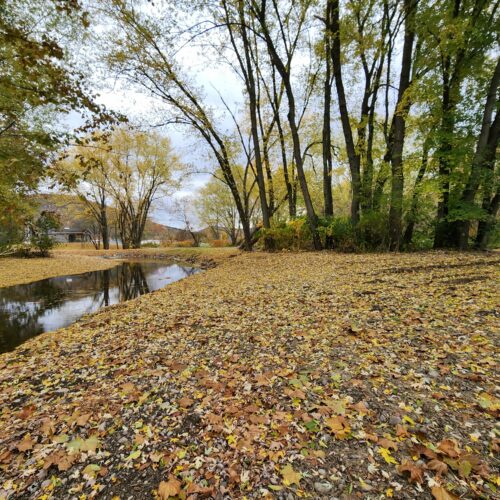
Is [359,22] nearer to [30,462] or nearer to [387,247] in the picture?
[387,247]

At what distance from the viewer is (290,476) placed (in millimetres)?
1646

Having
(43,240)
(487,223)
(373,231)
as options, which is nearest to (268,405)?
(373,231)

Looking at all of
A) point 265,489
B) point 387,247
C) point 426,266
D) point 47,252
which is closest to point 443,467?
point 265,489

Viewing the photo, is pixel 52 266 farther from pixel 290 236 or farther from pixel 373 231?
pixel 373 231

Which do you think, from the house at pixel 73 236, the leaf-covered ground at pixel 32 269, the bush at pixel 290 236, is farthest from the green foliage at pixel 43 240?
the house at pixel 73 236

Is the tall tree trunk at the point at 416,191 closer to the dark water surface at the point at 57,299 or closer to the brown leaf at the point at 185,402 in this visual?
the brown leaf at the point at 185,402

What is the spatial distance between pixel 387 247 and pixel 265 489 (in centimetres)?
926

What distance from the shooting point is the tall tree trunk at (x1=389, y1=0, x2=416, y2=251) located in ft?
26.6

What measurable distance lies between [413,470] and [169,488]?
1484 millimetres

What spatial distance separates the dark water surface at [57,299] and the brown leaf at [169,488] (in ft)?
15.9

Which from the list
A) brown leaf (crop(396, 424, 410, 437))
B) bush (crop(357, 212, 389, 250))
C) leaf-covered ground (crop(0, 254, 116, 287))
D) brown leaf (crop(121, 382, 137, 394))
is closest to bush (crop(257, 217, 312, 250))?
bush (crop(357, 212, 389, 250))

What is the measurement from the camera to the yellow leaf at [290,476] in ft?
5.29

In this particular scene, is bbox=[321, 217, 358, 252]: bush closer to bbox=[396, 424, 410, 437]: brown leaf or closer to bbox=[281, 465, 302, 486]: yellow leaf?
bbox=[396, 424, 410, 437]: brown leaf

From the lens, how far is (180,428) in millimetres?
2127
